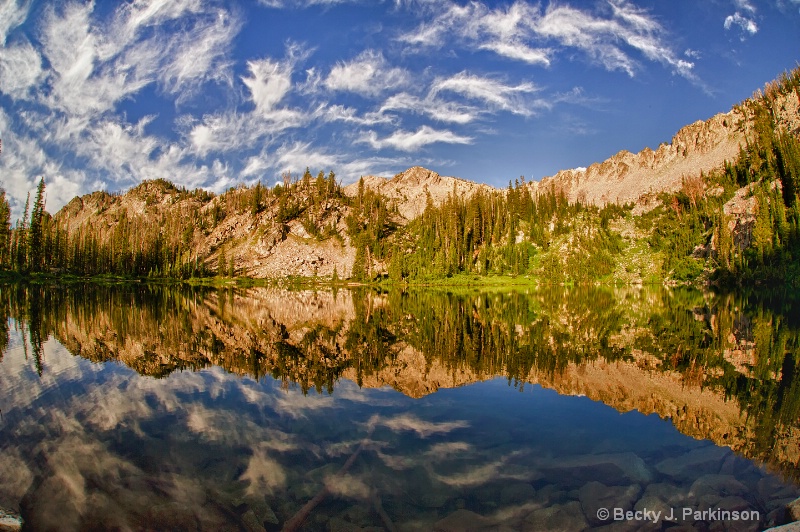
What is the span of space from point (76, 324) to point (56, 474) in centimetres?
2435

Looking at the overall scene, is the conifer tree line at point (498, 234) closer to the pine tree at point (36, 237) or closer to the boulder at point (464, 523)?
the pine tree at point (36, 237)

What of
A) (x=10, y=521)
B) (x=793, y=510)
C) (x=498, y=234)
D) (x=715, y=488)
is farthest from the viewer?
(x=498, y=234)

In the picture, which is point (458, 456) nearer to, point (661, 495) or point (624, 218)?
point (661, 495)

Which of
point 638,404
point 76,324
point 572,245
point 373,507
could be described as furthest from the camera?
point 572,245

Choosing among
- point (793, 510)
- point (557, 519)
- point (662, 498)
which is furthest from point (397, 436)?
point (793, 510)

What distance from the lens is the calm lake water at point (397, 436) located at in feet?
22.0

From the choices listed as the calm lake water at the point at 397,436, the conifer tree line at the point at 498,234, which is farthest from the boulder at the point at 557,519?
the conifer tree line at the point at 498,234

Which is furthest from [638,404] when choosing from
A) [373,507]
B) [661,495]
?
[373,507]

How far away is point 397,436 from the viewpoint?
9891 mm

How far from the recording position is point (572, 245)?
132250 millimetres

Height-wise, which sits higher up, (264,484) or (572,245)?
(572,245)

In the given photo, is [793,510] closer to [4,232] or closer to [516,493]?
[516,493]

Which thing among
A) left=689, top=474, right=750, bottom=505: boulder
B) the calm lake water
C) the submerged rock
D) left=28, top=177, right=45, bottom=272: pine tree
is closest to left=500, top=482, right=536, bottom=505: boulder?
the calm lake water

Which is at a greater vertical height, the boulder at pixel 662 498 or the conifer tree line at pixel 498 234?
the conifer tree line at pixel 498 234
